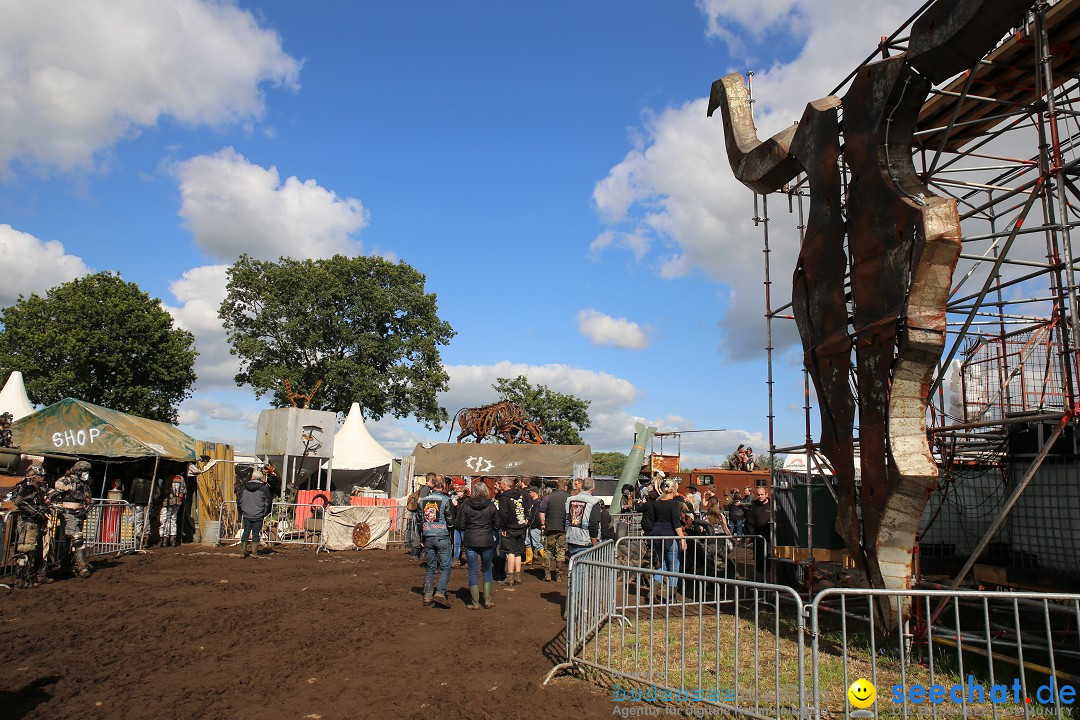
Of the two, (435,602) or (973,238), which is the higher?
(973,238)

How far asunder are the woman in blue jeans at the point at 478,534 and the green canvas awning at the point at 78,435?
10.4m

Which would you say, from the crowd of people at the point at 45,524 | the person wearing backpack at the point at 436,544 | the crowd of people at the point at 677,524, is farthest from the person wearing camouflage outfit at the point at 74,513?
the crowd of people at the point at 677,524

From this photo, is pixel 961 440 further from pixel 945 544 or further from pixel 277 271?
pixel 277 271

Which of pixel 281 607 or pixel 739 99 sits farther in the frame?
pixel 739 99

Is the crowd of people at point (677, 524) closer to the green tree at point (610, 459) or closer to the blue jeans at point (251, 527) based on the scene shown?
the blue jeans at point (251, 527)

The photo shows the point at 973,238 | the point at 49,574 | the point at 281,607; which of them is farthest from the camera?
the point at 49,574

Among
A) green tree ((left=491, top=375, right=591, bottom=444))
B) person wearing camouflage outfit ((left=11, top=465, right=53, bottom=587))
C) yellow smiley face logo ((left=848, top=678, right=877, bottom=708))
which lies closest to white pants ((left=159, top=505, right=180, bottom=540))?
person wearing camouflage outfit ((left=11, top=465, right=53, bottom=587))

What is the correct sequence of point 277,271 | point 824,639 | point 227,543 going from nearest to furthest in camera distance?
point 824,639, point 227,543, point 277,271

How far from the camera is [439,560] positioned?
10.2 metres

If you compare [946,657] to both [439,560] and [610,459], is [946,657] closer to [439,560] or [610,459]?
[439,560]

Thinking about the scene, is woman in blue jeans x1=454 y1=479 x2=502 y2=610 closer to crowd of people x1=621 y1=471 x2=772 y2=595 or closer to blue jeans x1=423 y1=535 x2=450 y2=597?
blue jeans x1=423 y1=535 x2=450 y2=597

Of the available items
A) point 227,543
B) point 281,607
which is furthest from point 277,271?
point 281,607

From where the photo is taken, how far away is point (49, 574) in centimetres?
1190

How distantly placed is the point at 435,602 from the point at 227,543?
10.8 m
